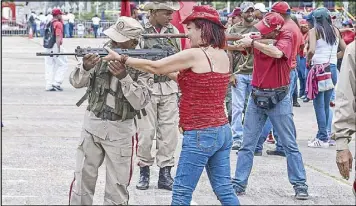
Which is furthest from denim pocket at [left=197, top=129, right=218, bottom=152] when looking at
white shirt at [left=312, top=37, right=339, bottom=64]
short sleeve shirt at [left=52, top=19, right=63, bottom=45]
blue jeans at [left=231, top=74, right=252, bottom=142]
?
short sleeve shirt at [left=52, top=19, right=63, bottom=45]

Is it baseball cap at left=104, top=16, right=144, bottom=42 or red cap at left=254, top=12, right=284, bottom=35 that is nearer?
baseball cap at left=104, top=16, right=144, bottom=42

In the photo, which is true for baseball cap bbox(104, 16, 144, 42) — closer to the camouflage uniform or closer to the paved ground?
the camouflage uniform

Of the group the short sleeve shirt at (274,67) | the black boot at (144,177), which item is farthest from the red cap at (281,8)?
the black boot at (144,177)

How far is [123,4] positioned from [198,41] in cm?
159

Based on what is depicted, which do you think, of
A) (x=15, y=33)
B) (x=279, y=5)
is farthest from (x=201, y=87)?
(x=15, y=33)

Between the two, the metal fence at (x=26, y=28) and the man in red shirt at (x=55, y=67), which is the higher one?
the man in red shirt at (x=55, y=67)

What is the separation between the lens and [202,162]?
6.44 m

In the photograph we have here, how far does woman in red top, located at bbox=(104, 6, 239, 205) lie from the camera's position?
6.40 meters

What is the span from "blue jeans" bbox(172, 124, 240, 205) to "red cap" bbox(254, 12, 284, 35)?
205 centimetres

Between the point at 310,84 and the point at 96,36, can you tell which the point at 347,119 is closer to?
the point at 310,84

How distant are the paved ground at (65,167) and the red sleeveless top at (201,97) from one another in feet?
5.77

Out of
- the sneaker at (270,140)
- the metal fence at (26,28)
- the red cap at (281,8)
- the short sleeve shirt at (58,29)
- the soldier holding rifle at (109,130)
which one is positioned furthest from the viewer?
the metal fence at (26,28)

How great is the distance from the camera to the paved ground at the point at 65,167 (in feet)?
27.3

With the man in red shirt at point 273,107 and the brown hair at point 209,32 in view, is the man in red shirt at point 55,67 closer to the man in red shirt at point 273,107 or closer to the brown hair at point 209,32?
the man in red shirt at point 273,107
